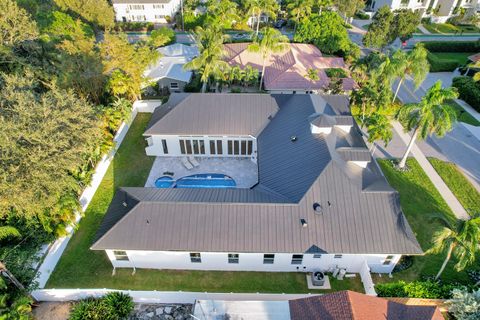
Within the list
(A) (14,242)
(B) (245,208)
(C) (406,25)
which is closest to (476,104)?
(C) (406,25)

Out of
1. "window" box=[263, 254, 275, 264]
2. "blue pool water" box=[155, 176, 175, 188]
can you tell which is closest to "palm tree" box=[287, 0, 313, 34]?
Result: "blue pool water" box=[155, 176, 175, 188]

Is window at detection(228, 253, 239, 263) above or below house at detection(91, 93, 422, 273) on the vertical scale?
below

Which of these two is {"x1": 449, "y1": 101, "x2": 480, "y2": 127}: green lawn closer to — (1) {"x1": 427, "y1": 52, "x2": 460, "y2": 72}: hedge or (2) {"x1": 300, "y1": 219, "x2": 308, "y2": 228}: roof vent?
(1) {"x1": 427, "y1": 52, "x2": 460, "y2": 72}: hedge

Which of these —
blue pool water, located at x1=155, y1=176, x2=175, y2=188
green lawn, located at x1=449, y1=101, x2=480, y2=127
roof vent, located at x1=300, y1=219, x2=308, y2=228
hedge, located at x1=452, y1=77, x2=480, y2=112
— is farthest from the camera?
hedge, located at x1=452, y1=77, x2=480, y2=112

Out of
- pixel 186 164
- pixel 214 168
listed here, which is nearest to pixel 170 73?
pixel 186 164

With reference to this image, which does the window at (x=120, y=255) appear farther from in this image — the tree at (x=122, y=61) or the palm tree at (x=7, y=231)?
the tree at (x=122, y=61)

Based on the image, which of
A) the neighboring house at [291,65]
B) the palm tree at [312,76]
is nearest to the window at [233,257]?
the neighboring house at [291,65]
